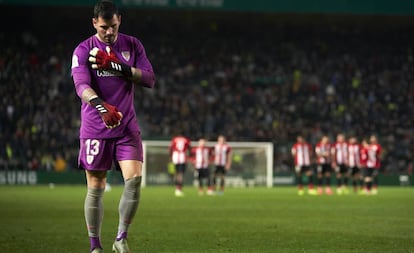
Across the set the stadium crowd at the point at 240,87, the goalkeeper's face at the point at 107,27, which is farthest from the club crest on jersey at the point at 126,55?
the stadium crowd at the point at 240,87

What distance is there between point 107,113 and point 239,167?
33.1m

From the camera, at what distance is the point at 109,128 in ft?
25.6

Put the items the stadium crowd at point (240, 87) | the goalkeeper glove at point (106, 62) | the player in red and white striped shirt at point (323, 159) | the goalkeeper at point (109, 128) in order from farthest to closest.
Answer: the stadium crowd at point (240, 87) → the player in red and white striped shirt at point (323, 159) → the goalkeeper at point (109, 128) → the goalkeeper glove at point (106, 62)

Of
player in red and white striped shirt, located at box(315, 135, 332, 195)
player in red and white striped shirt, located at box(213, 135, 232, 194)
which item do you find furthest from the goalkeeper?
player in red and white striped shirt, located at box(315, 135, 332, 195)

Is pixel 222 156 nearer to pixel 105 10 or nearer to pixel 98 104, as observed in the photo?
pixel 105 10

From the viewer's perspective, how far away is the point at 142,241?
11.3 meters

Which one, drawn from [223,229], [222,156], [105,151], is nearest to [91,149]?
[105,151]

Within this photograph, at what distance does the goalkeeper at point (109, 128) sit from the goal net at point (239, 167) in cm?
3117

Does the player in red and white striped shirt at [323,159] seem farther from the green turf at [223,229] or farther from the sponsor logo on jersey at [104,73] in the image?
the sponsor logo on jersey at [104,73]

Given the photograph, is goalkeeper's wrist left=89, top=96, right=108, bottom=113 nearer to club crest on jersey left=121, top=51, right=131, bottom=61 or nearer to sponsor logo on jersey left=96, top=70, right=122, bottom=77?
sponsor logo on jersey left=96, top=70, right=122, bottom=77

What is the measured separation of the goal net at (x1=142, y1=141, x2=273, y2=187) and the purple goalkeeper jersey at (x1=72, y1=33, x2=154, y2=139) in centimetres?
3116

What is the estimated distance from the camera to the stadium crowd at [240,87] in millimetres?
38938

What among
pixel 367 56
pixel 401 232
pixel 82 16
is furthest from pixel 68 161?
pixel 401 232

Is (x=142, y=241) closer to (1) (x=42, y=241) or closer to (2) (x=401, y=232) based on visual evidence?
(1) (x=42, y=241)
